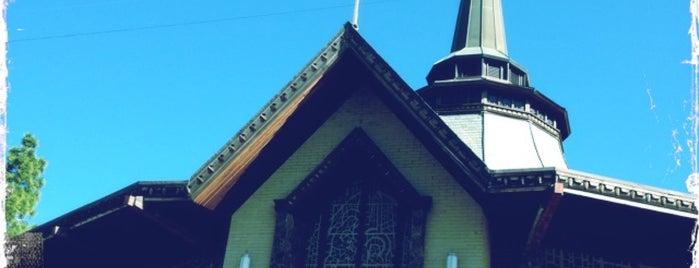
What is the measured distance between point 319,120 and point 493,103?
8.53 metres

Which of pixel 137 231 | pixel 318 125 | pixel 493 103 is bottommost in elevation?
pixel 137 231

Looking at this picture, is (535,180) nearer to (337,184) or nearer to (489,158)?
(337,184)

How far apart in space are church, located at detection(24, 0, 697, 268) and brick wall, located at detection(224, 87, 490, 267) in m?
0.02

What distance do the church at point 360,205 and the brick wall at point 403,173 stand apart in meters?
0.02

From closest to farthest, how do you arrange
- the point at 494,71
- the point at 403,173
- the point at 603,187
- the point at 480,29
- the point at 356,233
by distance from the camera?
the point at 603,187, the point at 356,233, the point at 403,173, the point at 494,71, the point at 480,29

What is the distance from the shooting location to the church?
11375mm

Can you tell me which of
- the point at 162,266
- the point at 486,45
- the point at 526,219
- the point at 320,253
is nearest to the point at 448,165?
the point at 526,219

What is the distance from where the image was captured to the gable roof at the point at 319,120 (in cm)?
1198

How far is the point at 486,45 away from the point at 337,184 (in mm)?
12664

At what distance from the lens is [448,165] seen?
1241cm

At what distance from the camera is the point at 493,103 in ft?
68.8

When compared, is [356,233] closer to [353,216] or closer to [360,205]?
[353,216]

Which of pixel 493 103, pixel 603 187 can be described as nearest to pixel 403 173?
pixel 603 187

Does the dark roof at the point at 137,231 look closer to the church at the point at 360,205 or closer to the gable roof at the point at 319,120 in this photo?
the church at the point at 360,205
